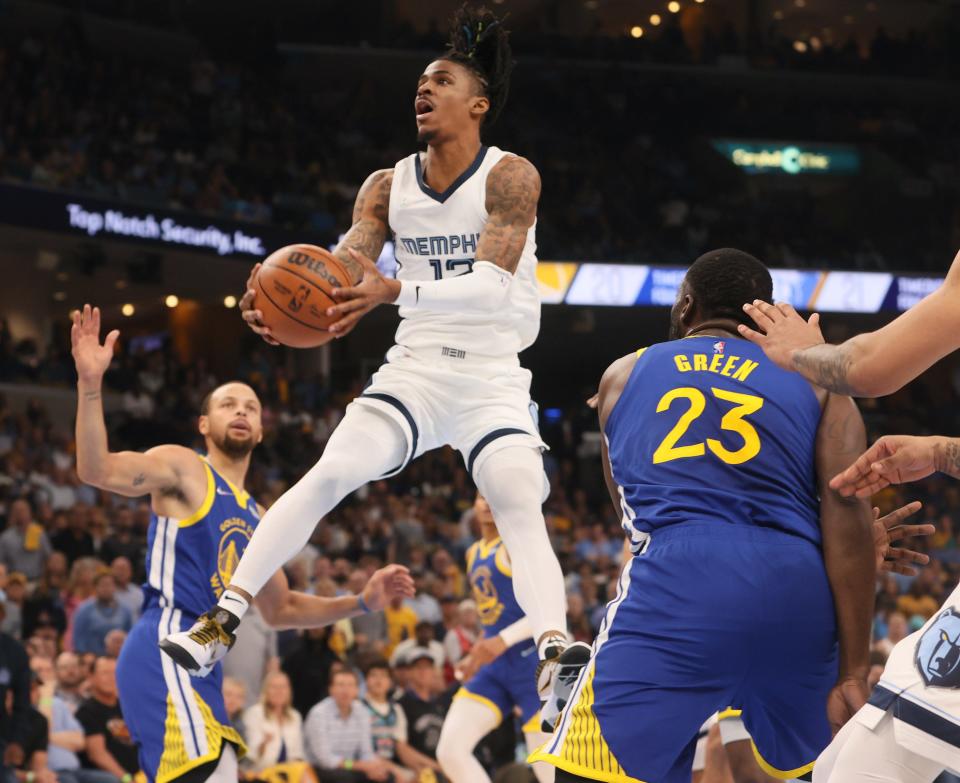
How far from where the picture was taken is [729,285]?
4.05m

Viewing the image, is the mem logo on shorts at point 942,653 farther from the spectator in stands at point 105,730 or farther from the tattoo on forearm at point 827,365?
the spectator in stands at point 105,730

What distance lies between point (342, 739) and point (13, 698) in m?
2.59

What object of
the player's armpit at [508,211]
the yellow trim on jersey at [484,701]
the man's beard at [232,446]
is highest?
the player's armpit at [508,211]

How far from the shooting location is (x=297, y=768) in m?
9.75

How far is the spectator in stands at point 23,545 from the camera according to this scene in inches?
520

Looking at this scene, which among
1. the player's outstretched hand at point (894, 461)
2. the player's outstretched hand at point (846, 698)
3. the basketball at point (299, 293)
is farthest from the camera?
the basketball at point (299, 293)

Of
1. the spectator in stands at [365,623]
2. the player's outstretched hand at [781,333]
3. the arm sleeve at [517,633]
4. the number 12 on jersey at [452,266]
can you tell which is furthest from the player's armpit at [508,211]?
the spectator in stands at [365,623]

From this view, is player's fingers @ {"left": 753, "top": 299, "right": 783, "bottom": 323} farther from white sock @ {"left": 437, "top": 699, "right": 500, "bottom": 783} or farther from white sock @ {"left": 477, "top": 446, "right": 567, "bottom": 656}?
white sock @ {"left": 437, "top": 699, "right": 500, "bottom": 783}

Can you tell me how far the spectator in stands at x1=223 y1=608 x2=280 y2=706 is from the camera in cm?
1105

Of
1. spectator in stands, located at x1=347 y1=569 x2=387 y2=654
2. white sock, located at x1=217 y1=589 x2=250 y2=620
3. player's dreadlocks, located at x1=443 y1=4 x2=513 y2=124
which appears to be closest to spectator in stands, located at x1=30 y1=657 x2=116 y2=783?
spectator in stands, located at x1=347 y1=569 x2=387 y2=654

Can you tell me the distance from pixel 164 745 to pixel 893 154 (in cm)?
2748

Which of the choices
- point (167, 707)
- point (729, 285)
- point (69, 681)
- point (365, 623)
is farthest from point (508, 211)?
point (365, 623)

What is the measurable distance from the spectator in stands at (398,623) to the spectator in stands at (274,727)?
2882 mm

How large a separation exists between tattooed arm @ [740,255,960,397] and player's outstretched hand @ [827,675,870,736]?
0.78m
